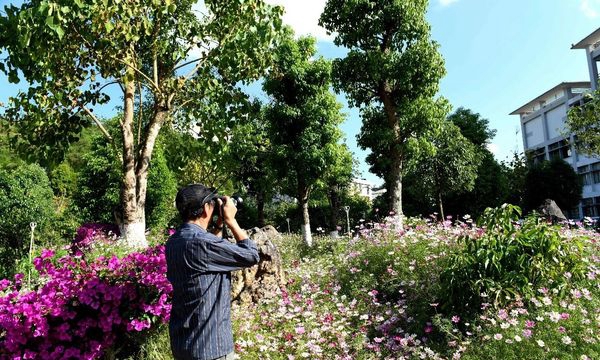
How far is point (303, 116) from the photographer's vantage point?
56.0ft

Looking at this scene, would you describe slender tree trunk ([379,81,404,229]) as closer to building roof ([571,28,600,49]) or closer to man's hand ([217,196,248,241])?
man's hand ([217,196,248,241])

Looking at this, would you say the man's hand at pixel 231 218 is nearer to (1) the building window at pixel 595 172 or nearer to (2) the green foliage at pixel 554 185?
(2) the green foliage at pixel 554 185

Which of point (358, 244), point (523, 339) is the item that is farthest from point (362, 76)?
point (523, 339)

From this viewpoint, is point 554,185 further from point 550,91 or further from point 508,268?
point 508,268

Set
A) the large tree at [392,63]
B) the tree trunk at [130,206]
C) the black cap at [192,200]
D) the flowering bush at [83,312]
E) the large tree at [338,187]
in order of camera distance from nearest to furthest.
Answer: the black cap at [192,200]
the flowering bush at [83,312]
the tree trunk at [130,206]
the large tree at [392,63]
the large tree at [338,187]

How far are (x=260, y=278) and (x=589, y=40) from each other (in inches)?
2158

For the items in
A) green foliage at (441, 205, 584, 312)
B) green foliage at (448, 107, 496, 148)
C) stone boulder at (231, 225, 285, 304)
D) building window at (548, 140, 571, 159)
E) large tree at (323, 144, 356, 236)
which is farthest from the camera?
building window at (548, 140, 571, 159)

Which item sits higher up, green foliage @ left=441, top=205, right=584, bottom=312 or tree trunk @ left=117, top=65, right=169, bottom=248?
tree trunk @ left=117, top=65, right=169, bottom=248

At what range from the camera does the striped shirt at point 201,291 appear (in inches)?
108

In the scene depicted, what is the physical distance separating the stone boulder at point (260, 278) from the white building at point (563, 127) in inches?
1736

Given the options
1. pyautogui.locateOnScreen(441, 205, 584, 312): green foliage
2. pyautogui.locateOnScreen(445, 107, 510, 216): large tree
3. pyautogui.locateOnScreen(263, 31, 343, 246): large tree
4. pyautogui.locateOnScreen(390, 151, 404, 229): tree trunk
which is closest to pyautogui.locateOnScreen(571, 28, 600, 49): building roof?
pyautogui.locateOnScreen(445, 107, 510, 216): large tree

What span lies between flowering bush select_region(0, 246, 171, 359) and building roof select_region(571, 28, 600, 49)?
2171 inches

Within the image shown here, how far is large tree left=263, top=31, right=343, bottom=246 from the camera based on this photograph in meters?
16.9

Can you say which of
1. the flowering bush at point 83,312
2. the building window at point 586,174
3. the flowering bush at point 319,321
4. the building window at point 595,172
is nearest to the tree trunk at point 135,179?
the flowering bush at point 319,321
